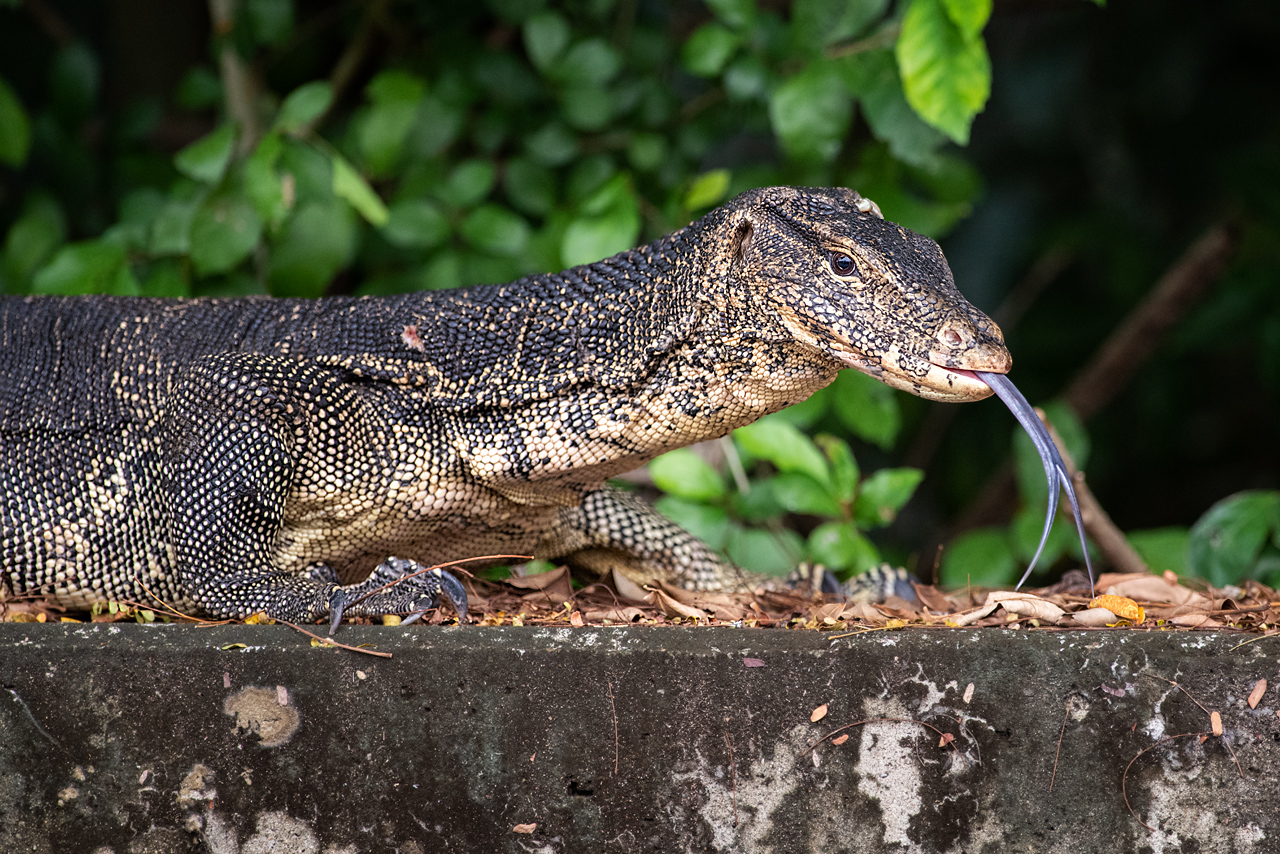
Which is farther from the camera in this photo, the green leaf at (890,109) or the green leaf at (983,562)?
the green leaf at (983,562)

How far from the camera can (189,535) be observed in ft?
10.8

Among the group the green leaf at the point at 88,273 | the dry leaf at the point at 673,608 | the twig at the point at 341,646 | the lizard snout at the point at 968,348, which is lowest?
the dry leaf at the point at 673,608

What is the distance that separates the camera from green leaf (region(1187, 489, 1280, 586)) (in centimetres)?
452

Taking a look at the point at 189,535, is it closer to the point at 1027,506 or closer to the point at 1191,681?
the point at 1191,681

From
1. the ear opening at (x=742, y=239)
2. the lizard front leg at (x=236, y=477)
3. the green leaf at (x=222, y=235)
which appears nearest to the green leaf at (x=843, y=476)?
the ear opening at (x=742, y=239)

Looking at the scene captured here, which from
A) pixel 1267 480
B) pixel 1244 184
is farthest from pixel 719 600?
pixel 1267 480

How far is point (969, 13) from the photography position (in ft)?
14.0

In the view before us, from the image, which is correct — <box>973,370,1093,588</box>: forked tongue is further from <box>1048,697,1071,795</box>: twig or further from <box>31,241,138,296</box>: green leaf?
<box>31,241,138,296</box>: green leaf

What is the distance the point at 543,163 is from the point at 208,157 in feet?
5.38

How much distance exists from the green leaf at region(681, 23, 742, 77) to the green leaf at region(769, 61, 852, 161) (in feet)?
1.30

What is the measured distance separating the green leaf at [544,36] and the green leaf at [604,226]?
2.39ft

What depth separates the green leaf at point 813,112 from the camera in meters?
5.02

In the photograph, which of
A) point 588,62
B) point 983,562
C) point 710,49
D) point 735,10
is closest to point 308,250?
point 588,62

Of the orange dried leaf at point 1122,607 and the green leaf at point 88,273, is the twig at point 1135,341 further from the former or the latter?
the green leaf at point 88,273
